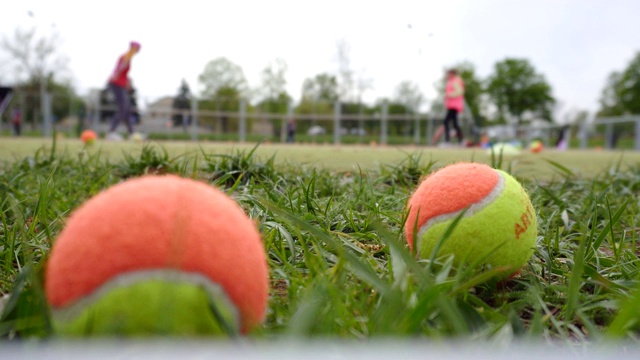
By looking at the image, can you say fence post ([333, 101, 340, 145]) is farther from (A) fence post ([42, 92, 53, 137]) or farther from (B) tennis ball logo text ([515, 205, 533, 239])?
(B) tennis ball logo text ([515, 205, 533, 239])

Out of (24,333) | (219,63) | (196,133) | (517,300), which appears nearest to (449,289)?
(517,300)

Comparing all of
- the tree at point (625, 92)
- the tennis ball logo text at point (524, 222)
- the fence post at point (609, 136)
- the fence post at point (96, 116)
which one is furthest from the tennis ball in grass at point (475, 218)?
the tree at point (625, 92)

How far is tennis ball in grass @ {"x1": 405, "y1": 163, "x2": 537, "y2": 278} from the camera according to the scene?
54.1 inches

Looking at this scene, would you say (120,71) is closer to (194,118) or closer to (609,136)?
(194,118)

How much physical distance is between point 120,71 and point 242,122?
40.9ft

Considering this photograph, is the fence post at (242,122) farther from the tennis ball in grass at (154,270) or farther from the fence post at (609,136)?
the tennis ball in grass at (154,270)

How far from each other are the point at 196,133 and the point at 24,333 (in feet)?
72.8

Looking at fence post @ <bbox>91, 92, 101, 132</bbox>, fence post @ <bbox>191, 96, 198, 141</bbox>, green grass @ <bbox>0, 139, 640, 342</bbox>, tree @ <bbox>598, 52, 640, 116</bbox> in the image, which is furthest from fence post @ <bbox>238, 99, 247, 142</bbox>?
tree @ <bbox>598, 52, 640, 116</bbox>

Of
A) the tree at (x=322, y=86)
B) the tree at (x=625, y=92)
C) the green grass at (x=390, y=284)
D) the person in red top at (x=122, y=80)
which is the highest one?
the tree at (x=625, y=92)

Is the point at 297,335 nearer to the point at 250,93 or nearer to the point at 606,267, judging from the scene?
the point at 606,267

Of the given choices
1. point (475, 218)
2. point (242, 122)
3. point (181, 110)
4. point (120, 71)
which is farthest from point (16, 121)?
point (475, 218)

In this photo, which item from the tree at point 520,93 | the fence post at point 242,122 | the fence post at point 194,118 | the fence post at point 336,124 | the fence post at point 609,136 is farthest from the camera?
the tree at point 520,93

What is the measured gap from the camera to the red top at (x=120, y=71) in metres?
10.2

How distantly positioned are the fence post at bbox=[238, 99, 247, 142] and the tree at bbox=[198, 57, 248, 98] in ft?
32.7
